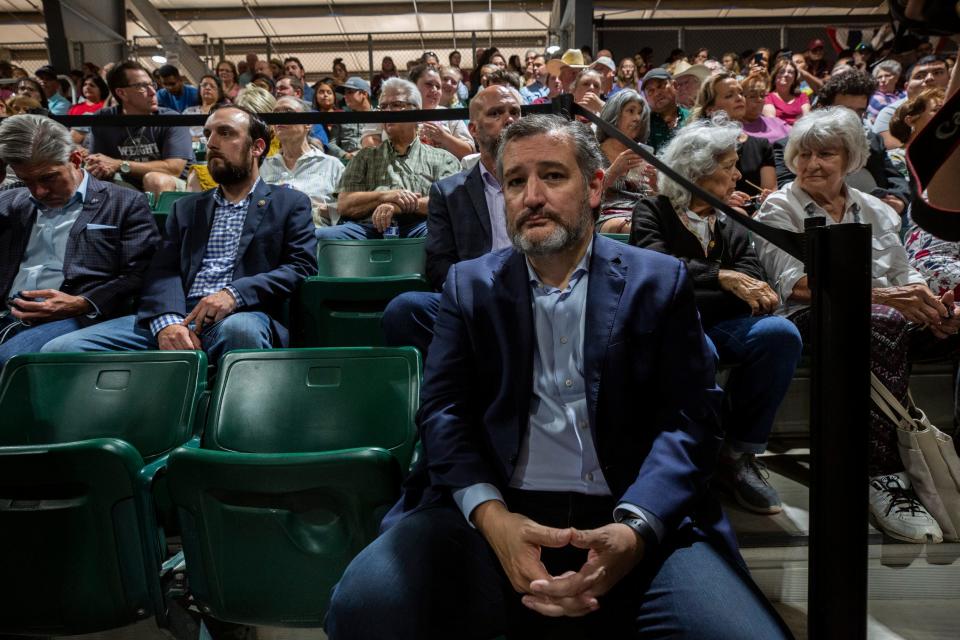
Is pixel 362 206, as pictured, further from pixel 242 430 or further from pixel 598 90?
pixel 598 90

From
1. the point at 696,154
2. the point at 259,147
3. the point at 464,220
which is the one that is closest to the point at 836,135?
the point at 696,154

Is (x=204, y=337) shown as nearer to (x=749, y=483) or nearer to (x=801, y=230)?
(x=749, y=483)

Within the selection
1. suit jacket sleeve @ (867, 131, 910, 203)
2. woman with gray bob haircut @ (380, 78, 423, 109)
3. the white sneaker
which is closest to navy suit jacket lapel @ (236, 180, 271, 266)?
woman with gray bob haircut @ (380, 78, 423, 109)

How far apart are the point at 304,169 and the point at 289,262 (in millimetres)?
1520

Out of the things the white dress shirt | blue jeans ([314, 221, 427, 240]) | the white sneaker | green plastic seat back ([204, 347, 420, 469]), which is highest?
blue jeans ([314, 221, 427, 240])

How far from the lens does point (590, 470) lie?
4.22ft

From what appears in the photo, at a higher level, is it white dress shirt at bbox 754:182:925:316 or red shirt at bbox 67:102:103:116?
red shirt at bbox 67:102:103:116

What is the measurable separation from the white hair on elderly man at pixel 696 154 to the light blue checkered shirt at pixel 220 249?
63.6 inches

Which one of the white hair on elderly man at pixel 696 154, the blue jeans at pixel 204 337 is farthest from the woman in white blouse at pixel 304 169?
the white hair on elderly man at pixel 696 154

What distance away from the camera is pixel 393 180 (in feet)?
11.5

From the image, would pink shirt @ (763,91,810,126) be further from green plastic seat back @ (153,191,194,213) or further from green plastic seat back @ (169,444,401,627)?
green plastic seat back @ (169,444,401,627)

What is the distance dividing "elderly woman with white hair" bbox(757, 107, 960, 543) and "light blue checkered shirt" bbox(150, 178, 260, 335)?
6.41ft

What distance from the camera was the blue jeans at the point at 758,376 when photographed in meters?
1.91

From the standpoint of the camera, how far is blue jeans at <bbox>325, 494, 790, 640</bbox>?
104 cm
